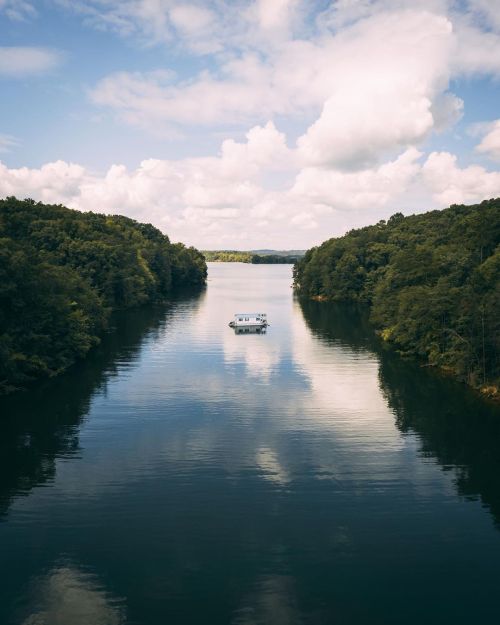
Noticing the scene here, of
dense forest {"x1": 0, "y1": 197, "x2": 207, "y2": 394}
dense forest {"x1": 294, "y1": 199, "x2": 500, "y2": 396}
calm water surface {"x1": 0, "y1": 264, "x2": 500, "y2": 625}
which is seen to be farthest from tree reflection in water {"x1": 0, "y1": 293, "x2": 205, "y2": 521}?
dense forest {"x1": 294, "y1": 199, "x2": 500, "y2": 396}

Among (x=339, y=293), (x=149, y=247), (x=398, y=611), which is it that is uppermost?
(x=149, y=247)

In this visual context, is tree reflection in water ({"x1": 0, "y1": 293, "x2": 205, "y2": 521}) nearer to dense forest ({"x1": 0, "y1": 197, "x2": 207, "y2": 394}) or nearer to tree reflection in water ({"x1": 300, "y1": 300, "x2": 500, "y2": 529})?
dense forest ({"x1": 0, "y1": 197, "x2": 207, "y2": 394})

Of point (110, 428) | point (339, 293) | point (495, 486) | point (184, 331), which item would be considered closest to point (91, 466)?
point (110, 428)

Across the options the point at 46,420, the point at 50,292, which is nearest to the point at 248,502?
the point at 46,420

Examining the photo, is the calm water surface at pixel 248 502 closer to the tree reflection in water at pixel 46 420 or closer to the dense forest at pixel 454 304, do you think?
the tree reflection in water at pixel 46 420

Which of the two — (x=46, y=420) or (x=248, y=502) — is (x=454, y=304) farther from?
(x=46, y=420)

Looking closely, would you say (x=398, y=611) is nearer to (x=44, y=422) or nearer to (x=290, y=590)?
(x=290, y=590)
